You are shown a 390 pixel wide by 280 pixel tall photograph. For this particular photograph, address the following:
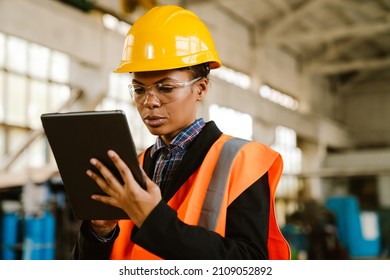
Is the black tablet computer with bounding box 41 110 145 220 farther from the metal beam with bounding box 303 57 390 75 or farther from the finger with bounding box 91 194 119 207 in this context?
the metal beam with bounding box 303 57 390 75

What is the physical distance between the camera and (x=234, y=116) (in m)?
15.6

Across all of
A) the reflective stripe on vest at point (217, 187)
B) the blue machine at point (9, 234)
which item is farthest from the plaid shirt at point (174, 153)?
the blue machine at point (9, 234)

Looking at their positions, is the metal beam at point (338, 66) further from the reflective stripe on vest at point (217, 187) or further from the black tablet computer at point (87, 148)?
the black tablet computer at point (87, 148)

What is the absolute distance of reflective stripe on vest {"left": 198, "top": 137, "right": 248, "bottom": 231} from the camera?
1535 millimetres

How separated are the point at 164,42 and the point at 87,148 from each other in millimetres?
408

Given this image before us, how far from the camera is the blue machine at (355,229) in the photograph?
487 inches

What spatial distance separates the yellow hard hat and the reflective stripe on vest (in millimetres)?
275

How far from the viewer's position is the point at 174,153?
1.72m

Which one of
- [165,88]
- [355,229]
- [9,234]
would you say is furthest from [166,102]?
[355,229]

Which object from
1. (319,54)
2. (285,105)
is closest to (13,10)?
(285,105)

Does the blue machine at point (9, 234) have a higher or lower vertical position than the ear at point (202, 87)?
lower

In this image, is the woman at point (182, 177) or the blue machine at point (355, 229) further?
the blue machine at point (355, 229)

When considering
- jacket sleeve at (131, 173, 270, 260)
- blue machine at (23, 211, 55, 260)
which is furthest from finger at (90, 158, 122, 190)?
blue machine at (23, 211, 55, 260)

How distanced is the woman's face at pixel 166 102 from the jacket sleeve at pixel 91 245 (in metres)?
0.35
